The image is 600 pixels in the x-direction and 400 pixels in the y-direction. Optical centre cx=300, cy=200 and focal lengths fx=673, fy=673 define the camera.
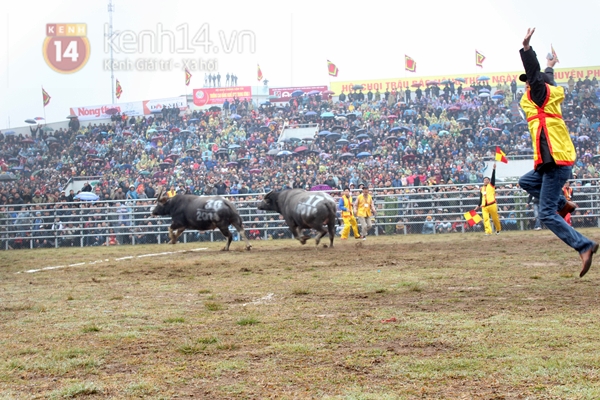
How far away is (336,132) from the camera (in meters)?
39.8

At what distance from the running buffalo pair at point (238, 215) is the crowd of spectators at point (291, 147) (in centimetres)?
765

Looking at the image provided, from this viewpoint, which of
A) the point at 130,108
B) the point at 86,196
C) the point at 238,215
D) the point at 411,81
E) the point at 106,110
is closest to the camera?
the point at 238,215

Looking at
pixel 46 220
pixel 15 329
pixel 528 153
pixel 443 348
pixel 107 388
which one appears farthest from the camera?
pixel 528 153

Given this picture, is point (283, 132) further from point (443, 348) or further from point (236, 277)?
point (443, 348)

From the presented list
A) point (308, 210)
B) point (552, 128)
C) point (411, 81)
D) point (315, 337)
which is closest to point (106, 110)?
point (411, 81)

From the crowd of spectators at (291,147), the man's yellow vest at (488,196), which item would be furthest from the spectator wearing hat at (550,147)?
the crowd of spectators at (291,147)

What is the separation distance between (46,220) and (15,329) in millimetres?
23747

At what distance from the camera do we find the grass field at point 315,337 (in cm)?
365

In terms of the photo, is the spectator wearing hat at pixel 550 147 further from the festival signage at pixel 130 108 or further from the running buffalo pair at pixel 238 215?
the festival signage at pixel 130 108

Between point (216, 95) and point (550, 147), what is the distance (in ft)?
169

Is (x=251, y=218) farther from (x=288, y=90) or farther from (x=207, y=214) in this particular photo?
(x=288, y=90)

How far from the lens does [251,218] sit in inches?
1074

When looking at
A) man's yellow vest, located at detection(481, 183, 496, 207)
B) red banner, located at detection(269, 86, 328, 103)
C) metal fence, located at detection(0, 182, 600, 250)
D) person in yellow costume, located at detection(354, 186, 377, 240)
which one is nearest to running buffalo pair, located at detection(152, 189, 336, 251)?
person in yellow costume, located at detection(354, 186, 377, 240)

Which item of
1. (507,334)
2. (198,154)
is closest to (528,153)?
(198,154)
